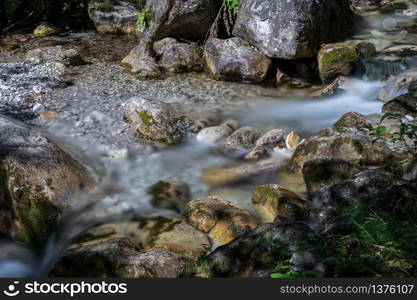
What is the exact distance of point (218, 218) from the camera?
480 cm

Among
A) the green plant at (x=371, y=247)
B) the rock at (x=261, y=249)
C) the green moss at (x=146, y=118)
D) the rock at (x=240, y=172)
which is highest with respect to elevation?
the green plant at (x=371, y=247)

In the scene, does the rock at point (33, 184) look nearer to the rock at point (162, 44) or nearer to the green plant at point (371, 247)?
the green plant at point (371, 247)

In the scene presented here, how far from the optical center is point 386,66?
8375 mm

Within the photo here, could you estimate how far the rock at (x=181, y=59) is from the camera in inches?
367

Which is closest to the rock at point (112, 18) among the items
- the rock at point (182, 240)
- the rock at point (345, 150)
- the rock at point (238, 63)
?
the rock at point (238, 63)

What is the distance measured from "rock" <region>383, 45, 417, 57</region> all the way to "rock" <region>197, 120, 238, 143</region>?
378 centimetres

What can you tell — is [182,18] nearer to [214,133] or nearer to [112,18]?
[112,18]

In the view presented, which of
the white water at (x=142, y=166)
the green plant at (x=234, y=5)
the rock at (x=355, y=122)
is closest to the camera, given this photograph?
the white water at (x=142, y=166)

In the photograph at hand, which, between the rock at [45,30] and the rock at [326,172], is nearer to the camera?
the rock at [326,172]

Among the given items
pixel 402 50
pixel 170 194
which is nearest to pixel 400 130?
pixel 170 194

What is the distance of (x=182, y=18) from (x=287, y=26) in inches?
104

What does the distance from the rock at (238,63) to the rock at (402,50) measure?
7.50ft

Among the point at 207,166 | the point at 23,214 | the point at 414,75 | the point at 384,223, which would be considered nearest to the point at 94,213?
A: the point at 23,214

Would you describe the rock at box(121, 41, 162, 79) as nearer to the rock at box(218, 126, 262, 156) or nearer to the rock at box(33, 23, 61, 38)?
the rock at box(218, 126, 262, 156)
